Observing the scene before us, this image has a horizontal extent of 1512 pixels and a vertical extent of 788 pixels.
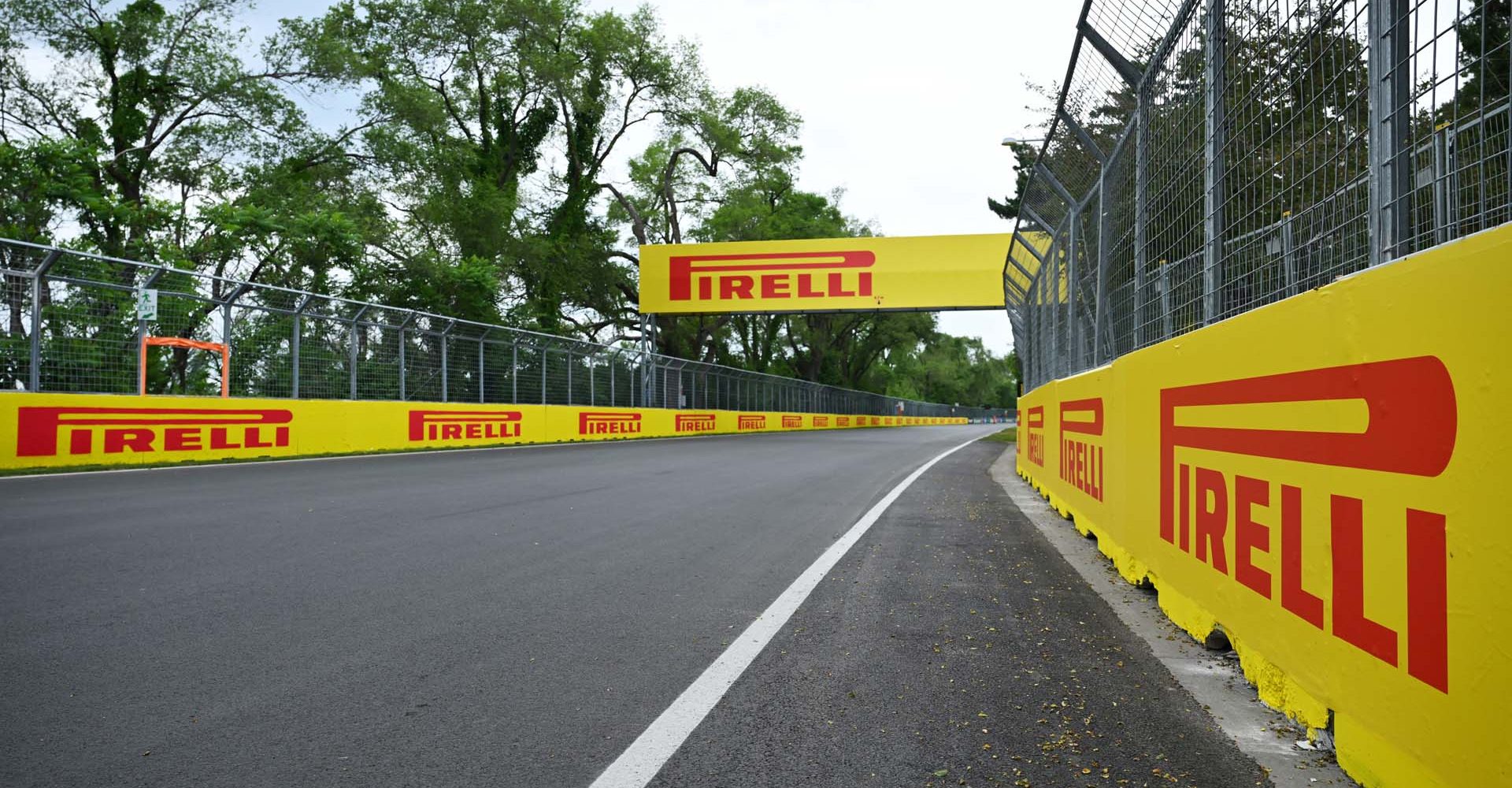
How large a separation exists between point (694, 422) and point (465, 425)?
44.1 feet

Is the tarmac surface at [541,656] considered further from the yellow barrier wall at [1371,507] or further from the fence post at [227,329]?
the fence post at [227,329]

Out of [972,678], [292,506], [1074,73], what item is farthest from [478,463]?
[972,678]

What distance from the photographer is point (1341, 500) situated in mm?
2531

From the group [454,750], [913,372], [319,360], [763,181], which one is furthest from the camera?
[913,372]

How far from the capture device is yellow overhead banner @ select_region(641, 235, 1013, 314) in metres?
30.2

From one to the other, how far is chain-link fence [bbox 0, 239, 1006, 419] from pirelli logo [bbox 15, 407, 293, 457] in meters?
0.39

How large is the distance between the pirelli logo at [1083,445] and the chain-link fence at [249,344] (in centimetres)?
1059

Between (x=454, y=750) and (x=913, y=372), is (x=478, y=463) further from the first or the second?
(x=913, y=372)

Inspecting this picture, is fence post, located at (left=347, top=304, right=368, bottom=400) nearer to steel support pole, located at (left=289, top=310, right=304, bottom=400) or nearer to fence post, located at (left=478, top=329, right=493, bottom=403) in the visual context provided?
steel support pole, located at (left=289, top=310, right=304, bottom=400)

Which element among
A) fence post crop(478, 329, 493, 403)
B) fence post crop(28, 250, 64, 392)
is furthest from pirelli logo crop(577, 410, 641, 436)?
fence post crop(28, 250, 64, 392)

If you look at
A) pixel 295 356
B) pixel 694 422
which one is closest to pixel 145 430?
pixel 295 356

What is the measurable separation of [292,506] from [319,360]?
8.21m

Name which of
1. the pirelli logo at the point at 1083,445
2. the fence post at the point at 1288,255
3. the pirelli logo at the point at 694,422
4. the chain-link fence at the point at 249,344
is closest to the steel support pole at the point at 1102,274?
the pirelli logo at the point at 1083,445

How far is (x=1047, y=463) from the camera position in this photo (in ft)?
30.9
